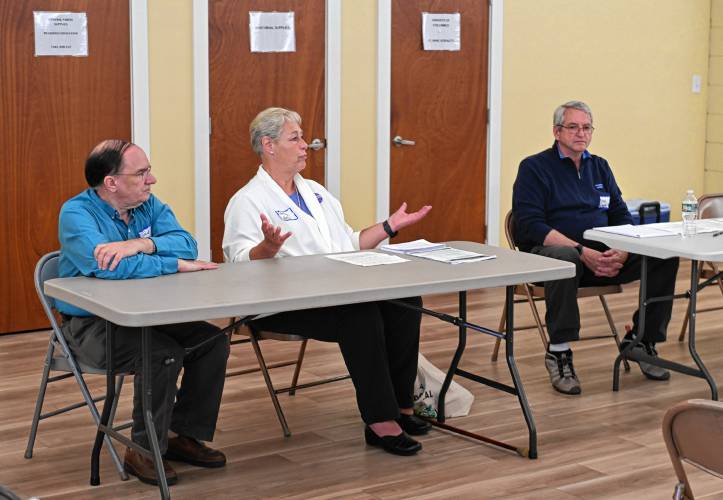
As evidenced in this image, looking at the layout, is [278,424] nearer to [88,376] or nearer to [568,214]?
[88,376]

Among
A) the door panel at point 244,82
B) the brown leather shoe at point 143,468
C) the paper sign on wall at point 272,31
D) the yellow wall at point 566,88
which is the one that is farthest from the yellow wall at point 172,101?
the brown leather shoe at point 143,468

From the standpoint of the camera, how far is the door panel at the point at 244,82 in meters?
6.61

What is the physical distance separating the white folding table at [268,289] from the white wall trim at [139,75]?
2.27m

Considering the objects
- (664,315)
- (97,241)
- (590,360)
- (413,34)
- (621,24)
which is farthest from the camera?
(621,24)

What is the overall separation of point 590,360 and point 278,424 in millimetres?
1795

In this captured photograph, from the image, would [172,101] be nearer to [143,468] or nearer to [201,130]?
[201,130]

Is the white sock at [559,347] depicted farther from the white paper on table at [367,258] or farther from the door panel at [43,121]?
the door panel at [43,121]

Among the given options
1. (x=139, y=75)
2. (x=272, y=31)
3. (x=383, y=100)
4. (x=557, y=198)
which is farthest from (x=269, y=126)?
(x=383, y=100)

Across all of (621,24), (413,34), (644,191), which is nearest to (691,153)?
(644,191)

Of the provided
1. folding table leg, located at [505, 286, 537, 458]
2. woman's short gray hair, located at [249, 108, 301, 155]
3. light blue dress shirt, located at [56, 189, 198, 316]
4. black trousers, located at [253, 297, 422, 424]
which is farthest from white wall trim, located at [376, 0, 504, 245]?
light blue dress shirt, located at [56, 189, 198, 316]

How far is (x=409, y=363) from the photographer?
4504 millimetres

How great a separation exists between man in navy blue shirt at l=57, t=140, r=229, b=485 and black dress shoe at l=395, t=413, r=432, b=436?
0.76 meters

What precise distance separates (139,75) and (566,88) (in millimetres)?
3091

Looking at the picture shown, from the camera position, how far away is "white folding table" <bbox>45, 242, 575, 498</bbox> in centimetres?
354
